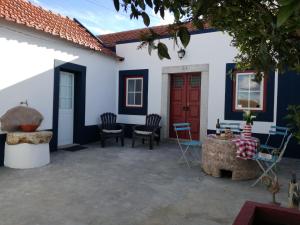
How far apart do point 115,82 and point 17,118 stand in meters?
4.42

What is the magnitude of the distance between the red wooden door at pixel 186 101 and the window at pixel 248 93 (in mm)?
1296

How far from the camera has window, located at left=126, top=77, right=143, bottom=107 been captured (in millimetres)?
9172

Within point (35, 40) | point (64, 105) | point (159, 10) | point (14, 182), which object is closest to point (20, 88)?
point (35, 40)

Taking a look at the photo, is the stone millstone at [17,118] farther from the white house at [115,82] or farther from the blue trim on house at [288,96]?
the blue trim on house at [288,96]

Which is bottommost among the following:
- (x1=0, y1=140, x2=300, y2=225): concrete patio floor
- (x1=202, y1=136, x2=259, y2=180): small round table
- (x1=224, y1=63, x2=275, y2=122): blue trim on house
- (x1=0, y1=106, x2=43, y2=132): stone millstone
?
(x1=0, y1=140, x2=300, y2=225): concrete patio floor

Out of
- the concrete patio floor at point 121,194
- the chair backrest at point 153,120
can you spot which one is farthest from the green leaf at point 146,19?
the chair backrest at point 153,120

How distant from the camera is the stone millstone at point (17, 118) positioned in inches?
215

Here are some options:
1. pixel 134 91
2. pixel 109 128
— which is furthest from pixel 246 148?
pixel 134 91

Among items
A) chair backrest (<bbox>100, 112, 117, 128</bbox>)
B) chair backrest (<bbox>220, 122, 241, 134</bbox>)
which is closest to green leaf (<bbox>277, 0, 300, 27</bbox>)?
chair backrest (<bbox>220, 122, 241, 134</bbox>)

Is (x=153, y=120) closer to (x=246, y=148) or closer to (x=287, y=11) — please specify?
(x=246, y=148)

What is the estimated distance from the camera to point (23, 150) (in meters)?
5.24

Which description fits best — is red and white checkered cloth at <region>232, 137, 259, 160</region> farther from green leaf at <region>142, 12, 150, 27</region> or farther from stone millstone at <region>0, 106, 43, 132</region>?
stone millstone at <region>0, 106, 43, 132</region>

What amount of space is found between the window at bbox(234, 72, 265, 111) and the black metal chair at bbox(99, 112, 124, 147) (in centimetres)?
340

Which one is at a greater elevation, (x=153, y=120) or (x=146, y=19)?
(x=146, y=19)
